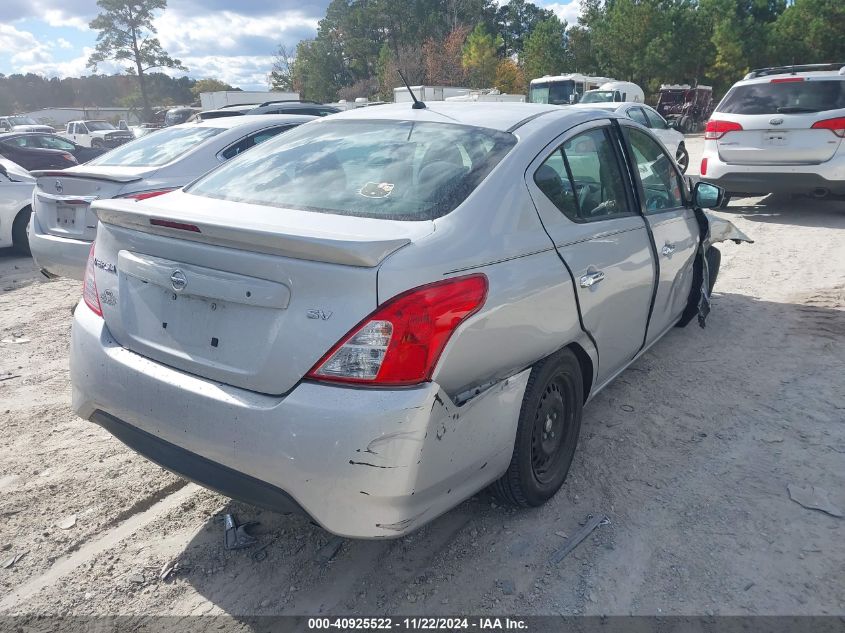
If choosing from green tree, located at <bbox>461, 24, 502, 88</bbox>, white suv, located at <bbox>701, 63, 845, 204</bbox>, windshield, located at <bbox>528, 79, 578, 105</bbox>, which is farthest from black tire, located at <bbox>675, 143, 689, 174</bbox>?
green tree, located at <bbox>461, 24, 502, 88</bbox>

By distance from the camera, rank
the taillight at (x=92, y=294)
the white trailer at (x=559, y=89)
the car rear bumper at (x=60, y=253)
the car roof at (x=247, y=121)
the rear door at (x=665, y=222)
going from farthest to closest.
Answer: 1. the white trailer at (x=559, y=89)
2. the car roof at (x=247, y=121)
3. the car rear bumper at (x=60, y=253)
4. the rear door at (x=665, y=222)
5. the taillight at (x=92, y=294)

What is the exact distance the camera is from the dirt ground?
2508 millimetres

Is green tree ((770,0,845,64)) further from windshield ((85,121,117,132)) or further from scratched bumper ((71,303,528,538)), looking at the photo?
scratched bumper ((71,303,528,538))

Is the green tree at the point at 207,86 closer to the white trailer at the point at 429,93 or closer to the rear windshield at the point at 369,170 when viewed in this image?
the white trailer at the point at 429,93

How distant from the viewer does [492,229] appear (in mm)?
2498

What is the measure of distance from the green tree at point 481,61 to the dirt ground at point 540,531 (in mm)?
45070

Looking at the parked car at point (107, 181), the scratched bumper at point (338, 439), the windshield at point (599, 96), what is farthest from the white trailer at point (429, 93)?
the scratched bumper at point (338, 439)

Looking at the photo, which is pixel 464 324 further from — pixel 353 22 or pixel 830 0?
pixel 353 22

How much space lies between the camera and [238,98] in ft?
119

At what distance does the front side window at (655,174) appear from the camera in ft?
12.6

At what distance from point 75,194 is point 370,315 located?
15.6ft

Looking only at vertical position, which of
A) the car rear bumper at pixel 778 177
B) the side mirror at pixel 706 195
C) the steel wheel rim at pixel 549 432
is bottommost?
the steel wheel rim at pixel 549 432

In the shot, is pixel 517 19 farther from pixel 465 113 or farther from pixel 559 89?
pixel 465 113

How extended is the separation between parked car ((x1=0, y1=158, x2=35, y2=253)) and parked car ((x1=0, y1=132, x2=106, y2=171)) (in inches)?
309
